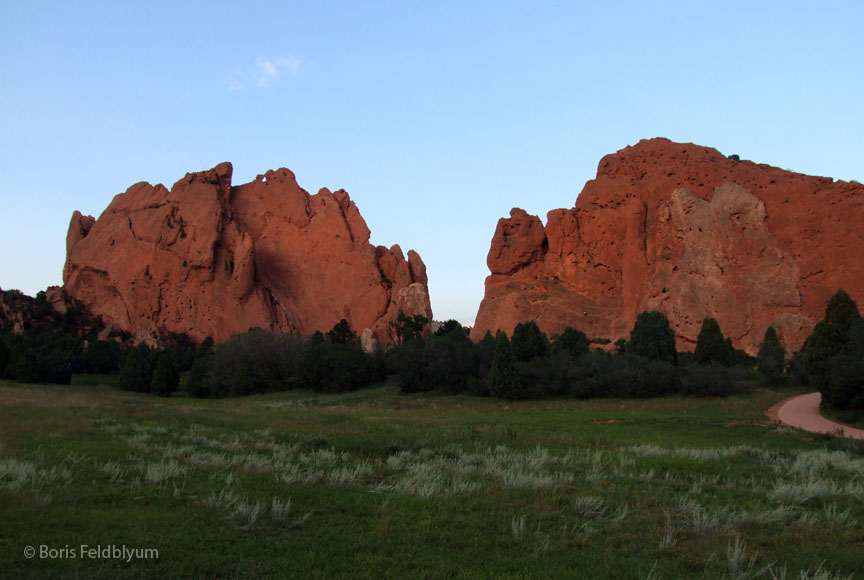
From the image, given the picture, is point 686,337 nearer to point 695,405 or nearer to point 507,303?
point 507,303

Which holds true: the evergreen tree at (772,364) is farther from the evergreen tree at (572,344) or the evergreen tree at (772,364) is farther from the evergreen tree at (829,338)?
the evergreen tree at (572,344)

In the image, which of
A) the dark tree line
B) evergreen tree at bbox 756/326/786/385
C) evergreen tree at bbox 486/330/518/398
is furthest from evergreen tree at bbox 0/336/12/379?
evergreen tree at bbox 756/326/786/385

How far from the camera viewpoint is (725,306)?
5641 cm

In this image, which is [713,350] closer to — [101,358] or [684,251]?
[684,251]

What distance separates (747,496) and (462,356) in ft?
108

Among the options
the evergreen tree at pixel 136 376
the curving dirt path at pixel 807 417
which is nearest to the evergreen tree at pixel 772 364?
the curving dirt path at pixel 807 417

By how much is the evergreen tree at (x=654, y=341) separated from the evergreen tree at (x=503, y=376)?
31.6 feet

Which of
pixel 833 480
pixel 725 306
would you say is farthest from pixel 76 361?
pixel 833 480

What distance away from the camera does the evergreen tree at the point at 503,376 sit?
34678mm

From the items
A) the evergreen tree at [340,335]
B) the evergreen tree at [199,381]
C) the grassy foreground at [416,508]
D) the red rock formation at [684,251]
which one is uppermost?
the red rock formation at [684,251]

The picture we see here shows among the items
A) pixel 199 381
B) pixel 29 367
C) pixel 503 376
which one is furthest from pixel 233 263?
pixel 503 376

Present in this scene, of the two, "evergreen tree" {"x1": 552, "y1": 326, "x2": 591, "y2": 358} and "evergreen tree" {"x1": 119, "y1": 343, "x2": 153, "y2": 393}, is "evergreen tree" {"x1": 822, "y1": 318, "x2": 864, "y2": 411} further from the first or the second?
"evergreen tree" {"x1": 119, "y1": 343, "x2": 153, "y2": 393}

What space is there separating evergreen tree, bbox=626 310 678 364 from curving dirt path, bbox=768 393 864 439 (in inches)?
452

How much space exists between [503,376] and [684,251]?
3370 centimetres
